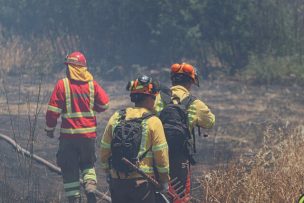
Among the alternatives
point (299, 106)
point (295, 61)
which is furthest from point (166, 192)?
point (295, 61)

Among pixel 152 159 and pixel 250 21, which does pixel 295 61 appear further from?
pixel 152 159

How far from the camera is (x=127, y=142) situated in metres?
5.23

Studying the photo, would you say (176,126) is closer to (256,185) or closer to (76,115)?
(256,185)

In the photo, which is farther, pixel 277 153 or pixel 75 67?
pixel 277 153

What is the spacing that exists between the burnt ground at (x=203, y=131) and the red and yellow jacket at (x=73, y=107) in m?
0.30

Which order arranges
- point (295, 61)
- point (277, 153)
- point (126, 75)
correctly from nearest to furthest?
1. point (277, 153)
2. point (295, 61)
3. point (126, 75)

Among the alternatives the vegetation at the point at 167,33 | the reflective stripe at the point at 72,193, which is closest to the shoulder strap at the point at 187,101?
the reflective stripe at the point at 72,193

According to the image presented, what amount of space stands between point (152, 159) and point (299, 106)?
9897 mm

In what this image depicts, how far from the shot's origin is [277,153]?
9.04 metres

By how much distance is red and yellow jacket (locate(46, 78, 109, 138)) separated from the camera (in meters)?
7.42

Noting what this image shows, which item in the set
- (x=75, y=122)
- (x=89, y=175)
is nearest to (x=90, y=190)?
(x=89, y=175)

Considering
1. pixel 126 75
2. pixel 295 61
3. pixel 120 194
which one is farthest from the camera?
→ pixel 126 75

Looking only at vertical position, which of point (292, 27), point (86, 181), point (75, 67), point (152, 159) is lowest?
point (86, 181)

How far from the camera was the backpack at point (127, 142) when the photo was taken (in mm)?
5227
